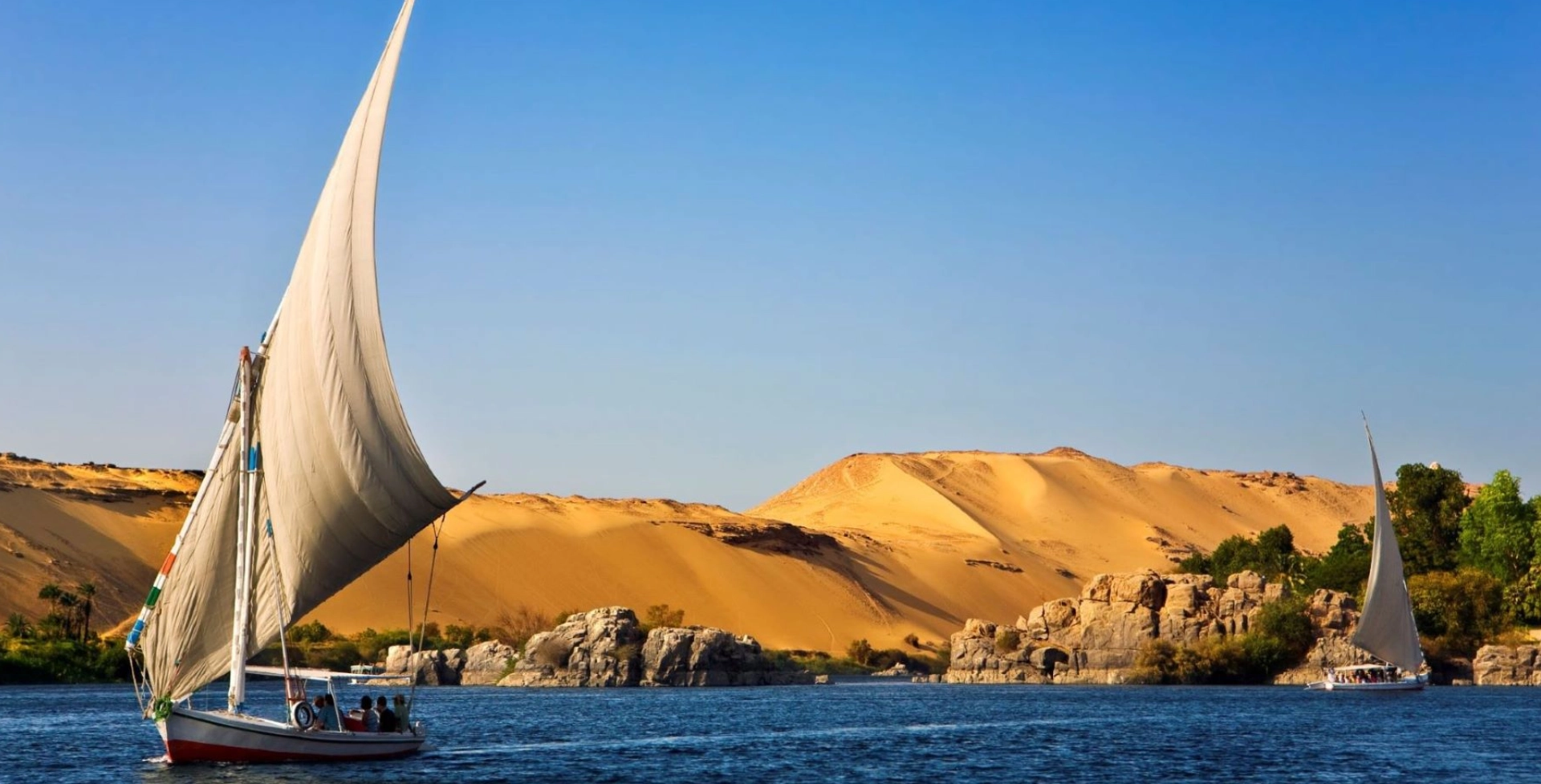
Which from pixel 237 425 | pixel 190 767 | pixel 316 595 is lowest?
pixel 190 767

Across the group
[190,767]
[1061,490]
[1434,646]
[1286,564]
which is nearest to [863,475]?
[1061,490]

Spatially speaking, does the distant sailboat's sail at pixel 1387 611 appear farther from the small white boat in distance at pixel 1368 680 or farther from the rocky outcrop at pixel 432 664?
the rocky outcrop at pixel 432 664

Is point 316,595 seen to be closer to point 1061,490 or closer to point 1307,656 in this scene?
point 1307,656

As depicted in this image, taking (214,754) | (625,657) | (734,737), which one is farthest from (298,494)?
(625,657)

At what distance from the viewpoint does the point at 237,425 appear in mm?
29469

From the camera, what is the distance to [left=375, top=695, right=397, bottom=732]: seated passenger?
3219 cm

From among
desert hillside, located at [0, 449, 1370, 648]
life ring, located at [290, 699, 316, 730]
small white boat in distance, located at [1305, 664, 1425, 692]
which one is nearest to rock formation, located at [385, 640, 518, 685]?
desert hillside, located at [0, 449, 1370, 648]

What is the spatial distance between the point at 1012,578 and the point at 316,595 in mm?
112071

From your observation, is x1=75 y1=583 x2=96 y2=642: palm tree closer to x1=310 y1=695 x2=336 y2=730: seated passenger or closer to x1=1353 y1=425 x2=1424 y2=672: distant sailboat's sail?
x1=310 y1=695 x2=336 y2=730: seated passenger

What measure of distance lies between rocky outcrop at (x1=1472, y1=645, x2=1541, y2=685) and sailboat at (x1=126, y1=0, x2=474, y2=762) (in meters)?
56.6

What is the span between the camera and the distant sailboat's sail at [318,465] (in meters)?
27.3

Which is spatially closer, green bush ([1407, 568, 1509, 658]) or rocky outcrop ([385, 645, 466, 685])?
rocky outcrop ([385, 645, 466, 685])

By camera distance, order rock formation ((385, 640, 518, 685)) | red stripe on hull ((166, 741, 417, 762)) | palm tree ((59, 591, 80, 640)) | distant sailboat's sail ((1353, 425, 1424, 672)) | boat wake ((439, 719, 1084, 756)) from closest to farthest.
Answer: red stripe on hull ((166, 741, 417, 762)), boat wake ((439, 719, 1084, 756)), distant sailboat's sail ((1353, 425, 1424, 672)), palm tree ((59, 591, 80, 640)), rock formation ((385, 640, 518, 685))

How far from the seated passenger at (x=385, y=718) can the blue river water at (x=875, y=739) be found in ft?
2.78
